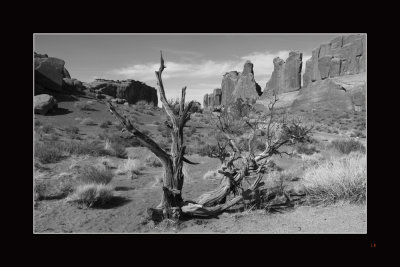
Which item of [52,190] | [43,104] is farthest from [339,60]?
[52,190]

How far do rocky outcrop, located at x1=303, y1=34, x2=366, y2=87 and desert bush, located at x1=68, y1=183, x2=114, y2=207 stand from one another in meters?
82.8

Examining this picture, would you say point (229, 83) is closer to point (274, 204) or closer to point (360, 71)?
point (360, 71)

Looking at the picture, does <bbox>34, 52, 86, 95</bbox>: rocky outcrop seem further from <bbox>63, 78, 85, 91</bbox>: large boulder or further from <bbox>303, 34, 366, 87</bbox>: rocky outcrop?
Answer: <bbox>303, 34, 366, 87</bbox>: rocky outcrop

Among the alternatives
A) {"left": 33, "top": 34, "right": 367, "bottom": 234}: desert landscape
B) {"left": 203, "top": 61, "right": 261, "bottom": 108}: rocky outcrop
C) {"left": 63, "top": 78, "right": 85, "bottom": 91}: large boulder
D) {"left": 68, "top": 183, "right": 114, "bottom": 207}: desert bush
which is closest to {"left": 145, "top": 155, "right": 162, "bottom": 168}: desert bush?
{"left": 33, "top": 34, "right": 367, "bottom": 234}: desert landscape

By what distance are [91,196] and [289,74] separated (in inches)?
3673

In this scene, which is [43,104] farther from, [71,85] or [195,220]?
[195,220]

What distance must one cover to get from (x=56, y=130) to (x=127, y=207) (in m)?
13.3

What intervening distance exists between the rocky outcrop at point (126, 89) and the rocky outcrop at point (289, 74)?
134 feet

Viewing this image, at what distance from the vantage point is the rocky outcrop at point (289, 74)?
302ft

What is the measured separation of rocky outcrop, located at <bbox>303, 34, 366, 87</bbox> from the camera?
83562mm

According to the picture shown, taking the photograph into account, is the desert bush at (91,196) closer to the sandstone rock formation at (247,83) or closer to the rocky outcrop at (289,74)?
the rocky outcrop at (289,74)

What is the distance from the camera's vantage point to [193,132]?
22.5 metres

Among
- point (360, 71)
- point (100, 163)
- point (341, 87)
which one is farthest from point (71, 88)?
point (360, 71)

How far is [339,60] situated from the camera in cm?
8562
